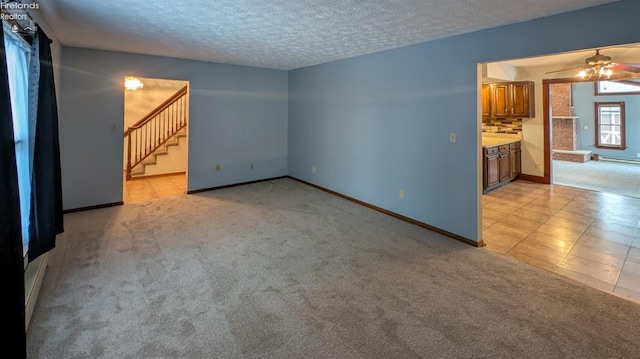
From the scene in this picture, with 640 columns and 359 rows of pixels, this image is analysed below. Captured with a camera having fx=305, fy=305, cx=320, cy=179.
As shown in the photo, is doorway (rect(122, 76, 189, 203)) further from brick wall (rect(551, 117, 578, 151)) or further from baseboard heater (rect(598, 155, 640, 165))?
baseboard heater (rect(598, 155, 640, 165))

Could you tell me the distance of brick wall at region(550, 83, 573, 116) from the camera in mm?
9530

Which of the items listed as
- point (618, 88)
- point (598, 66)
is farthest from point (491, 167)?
point (618, 88)

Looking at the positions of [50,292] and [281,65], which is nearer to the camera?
[50,292]

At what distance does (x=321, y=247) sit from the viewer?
3393mm

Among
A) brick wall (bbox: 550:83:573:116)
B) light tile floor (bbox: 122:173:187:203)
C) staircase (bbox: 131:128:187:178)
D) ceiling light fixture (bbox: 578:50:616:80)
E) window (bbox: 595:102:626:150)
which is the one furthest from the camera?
brick wall (bbox: 550:83:573:116)

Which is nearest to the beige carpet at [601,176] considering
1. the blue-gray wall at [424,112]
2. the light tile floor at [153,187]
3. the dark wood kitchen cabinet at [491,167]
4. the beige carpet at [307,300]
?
the dark wood kitchen cabinet at [491,167]

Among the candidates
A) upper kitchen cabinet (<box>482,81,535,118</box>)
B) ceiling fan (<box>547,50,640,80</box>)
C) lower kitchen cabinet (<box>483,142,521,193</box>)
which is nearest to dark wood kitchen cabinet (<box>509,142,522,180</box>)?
lower kitchen cabinet (<box>483,142,521,193</box>)

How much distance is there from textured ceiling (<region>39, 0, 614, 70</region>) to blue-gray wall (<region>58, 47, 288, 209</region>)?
0.50 m

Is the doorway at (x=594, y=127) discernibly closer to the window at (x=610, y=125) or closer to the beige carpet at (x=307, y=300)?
the window at (x=610, y=125)

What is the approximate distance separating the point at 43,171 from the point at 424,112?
411cm

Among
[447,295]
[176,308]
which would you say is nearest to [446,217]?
[447,295]

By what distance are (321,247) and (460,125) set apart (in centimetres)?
215

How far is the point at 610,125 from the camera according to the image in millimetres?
9508

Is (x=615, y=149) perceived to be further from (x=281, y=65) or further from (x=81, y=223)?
(x=81, y=223)
